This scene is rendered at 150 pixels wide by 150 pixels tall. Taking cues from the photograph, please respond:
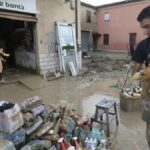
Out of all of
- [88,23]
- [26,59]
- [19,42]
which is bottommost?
[26,59]

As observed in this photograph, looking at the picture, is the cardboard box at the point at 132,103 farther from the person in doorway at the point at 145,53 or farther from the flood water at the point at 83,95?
the person in doorway at the point at 145,53

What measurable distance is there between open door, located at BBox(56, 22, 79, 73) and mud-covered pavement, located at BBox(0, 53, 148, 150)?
0.61 metres

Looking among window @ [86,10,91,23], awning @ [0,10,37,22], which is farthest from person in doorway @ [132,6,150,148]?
window @ [86,10,91,23]

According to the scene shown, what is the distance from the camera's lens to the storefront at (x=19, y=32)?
21.8 feet

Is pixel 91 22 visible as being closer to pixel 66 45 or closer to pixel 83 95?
pixel 66 45

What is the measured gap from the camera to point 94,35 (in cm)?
2384

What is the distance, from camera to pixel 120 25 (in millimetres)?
22031

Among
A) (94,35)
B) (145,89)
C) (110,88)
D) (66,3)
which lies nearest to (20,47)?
(66,3)

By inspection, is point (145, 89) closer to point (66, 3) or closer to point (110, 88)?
point (110, 88)

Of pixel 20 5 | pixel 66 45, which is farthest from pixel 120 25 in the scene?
pixel 20 5

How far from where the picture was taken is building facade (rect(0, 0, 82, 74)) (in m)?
7.06

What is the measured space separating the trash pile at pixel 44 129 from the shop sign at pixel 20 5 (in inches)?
162

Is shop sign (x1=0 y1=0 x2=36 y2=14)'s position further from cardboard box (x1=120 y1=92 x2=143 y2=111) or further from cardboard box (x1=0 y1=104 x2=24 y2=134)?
cardboard box (x1=0 y1=104 x2=24 y2=134)

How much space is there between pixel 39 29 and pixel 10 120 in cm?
561
